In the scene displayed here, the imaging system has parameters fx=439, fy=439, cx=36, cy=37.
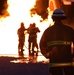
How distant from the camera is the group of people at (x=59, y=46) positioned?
8.03 metres

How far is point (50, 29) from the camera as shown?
8164mm

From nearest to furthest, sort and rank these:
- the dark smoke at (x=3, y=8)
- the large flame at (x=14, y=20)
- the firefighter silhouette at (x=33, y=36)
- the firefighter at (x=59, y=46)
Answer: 1. the firefighter at (x=59, y=46)
2. the firefighter silhouette at (x=33, y=36)
3. the large flame at (x=14, y=20)
4. the dark smoke at (x=3, y=8)

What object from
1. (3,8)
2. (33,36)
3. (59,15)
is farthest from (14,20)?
(59,15)

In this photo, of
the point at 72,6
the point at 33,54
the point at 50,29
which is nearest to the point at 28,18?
the point at 72,6

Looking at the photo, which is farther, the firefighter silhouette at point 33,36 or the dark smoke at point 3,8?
the dark smoke at point 3,8

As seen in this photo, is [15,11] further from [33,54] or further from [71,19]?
[33,54]

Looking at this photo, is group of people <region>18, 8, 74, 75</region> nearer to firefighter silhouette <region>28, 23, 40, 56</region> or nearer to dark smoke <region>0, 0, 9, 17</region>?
firefighter silhouette <region>28, 23, 40, 56</region>

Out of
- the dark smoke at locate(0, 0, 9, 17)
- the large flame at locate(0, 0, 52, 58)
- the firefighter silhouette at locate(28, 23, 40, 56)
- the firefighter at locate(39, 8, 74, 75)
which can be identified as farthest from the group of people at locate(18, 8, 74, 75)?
the dark smoke at locate(0, 0, 9, 17)

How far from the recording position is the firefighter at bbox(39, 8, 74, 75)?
8.03 metres

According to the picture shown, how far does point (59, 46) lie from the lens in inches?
317

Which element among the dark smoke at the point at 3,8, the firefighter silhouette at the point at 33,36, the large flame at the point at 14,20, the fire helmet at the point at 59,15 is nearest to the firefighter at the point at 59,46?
the fire helmet at the point at 59,15

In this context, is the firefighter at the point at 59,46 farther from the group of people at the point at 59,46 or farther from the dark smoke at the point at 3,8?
the dark smoke at the point at 3,8

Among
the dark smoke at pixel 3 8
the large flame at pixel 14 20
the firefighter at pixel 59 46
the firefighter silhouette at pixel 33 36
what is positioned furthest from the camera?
the dark smoke at pixel 3 8

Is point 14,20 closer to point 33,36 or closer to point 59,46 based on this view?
point 33,36
